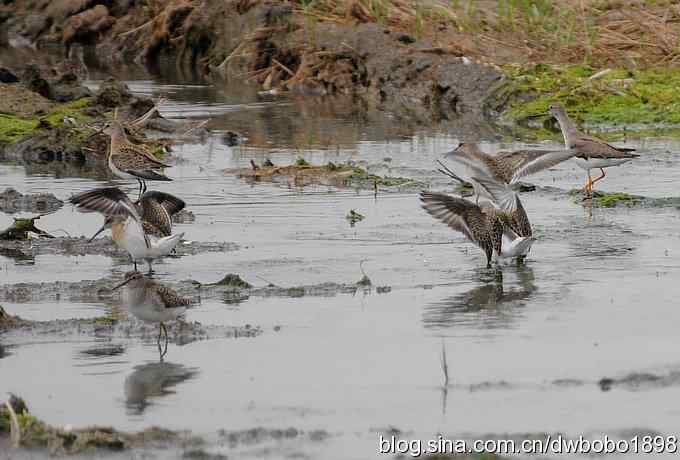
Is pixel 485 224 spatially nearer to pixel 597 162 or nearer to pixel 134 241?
pixel 134 241

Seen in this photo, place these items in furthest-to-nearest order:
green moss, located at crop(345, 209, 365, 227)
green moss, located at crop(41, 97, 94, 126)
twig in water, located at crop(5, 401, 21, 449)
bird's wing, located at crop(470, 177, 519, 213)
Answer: green moss, located at crop(41, 97, 94, 126) → green moss, located at crop(345, 209, 365, 227) → bird's wing, located at crop(470, 177, 519, 213) → twig in water, located at crop(5, 401, 21, 449)

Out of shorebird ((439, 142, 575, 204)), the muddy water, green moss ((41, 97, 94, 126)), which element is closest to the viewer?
the muddy water

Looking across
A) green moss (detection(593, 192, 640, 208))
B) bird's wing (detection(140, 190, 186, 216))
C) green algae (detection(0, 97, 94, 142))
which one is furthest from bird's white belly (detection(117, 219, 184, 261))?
green algae (detection(0, 97, 94, 142))

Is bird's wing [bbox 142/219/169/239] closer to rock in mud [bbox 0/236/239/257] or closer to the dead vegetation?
rock in mud [bbox 0/236/239/257]

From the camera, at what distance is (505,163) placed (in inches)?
482

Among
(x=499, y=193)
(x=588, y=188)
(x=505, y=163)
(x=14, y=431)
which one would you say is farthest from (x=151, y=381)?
(x=588, y=188)

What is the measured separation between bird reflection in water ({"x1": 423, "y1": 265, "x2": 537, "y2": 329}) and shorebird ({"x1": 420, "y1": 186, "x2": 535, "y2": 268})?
1.04 ft

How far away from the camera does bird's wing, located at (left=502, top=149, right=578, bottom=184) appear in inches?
476

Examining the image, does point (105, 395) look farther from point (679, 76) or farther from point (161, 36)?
point (161, 36)

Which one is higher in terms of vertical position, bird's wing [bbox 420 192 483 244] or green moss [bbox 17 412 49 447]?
bird's wing [bbox 420 192 483 244]

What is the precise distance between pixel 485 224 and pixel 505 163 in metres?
1.57

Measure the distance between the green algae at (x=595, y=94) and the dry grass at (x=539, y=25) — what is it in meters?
0.86

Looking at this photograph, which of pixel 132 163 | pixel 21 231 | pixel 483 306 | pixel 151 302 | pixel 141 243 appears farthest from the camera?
pixel 132 163

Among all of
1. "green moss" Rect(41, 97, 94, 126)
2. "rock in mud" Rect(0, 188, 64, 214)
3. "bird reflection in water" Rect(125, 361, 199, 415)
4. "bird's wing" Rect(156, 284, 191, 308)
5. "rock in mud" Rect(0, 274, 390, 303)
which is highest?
"green moss" Rect(41, 97, 94, 126)
